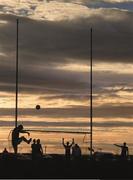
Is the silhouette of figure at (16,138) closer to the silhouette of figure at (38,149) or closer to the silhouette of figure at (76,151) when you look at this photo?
the silhouette of figure at (38,149)

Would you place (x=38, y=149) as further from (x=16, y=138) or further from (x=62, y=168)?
(x=62, y=168)

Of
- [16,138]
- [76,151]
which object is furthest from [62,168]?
[16,138]

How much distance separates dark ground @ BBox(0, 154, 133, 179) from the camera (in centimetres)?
6644

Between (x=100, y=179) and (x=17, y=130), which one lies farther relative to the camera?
(x=100, y=179)

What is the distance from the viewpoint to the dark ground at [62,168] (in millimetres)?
66438

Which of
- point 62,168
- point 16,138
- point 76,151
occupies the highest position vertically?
point 16,138

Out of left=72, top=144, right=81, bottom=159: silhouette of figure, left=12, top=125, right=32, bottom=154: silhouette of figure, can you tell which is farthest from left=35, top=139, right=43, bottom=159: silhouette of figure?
left=72, top=144, right=81, bottom=159: silhouette of figure

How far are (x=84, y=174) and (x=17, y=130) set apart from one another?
7524 mm

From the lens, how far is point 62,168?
67688 millimetres

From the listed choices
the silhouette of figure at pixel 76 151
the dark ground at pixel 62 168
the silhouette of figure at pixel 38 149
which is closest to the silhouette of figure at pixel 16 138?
the silhouette of figure at pixel 38 149

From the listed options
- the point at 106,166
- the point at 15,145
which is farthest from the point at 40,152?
the point at 106,166

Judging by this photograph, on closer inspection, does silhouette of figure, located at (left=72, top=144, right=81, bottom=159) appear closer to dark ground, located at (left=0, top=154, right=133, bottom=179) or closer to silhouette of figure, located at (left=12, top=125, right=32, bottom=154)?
dark ground, located at (left=0, top=154, right=133, bottom=179)

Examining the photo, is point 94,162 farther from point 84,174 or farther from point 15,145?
point 15,145

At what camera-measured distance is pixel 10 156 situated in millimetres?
66250
